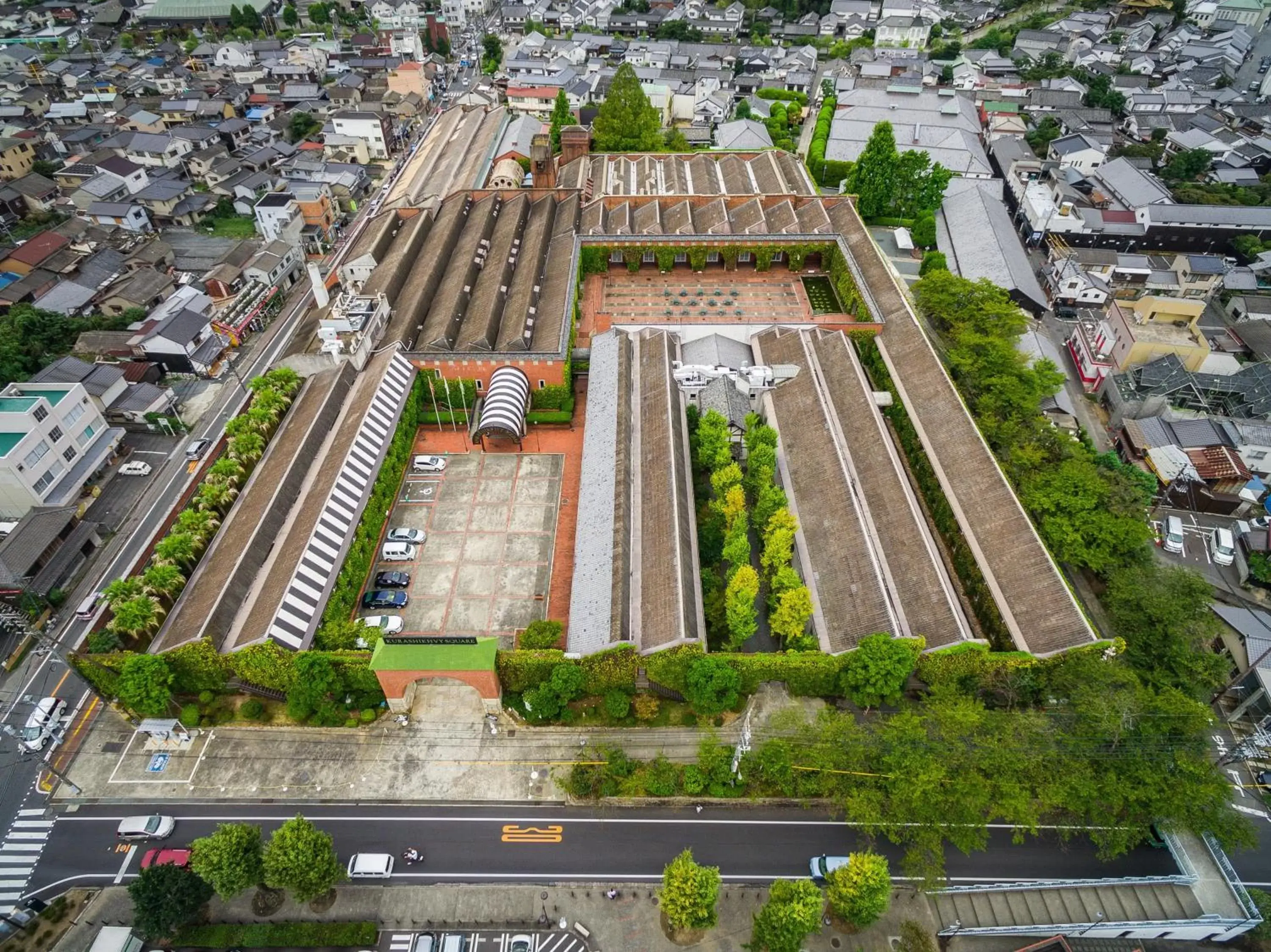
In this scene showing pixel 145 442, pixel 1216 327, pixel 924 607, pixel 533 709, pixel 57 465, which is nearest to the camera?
pixel 533 709

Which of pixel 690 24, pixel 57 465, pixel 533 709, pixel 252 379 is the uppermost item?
pixel 690 24

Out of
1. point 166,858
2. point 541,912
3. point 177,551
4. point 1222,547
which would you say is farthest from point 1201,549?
point 177,551

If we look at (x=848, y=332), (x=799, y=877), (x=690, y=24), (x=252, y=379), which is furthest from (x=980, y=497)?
(x=690, y=24)

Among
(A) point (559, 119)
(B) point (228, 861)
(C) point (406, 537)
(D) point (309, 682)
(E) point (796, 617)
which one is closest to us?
(B) point (228, 861)

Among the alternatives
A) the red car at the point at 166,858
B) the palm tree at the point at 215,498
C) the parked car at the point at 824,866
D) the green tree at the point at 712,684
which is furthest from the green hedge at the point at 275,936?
the palm tree at the point at 215,498

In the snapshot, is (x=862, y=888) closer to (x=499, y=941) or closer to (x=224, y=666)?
(x=499, y=941)

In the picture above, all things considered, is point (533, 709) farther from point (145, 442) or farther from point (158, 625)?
point (145, 442)

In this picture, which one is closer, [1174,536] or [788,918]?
[788,918]
